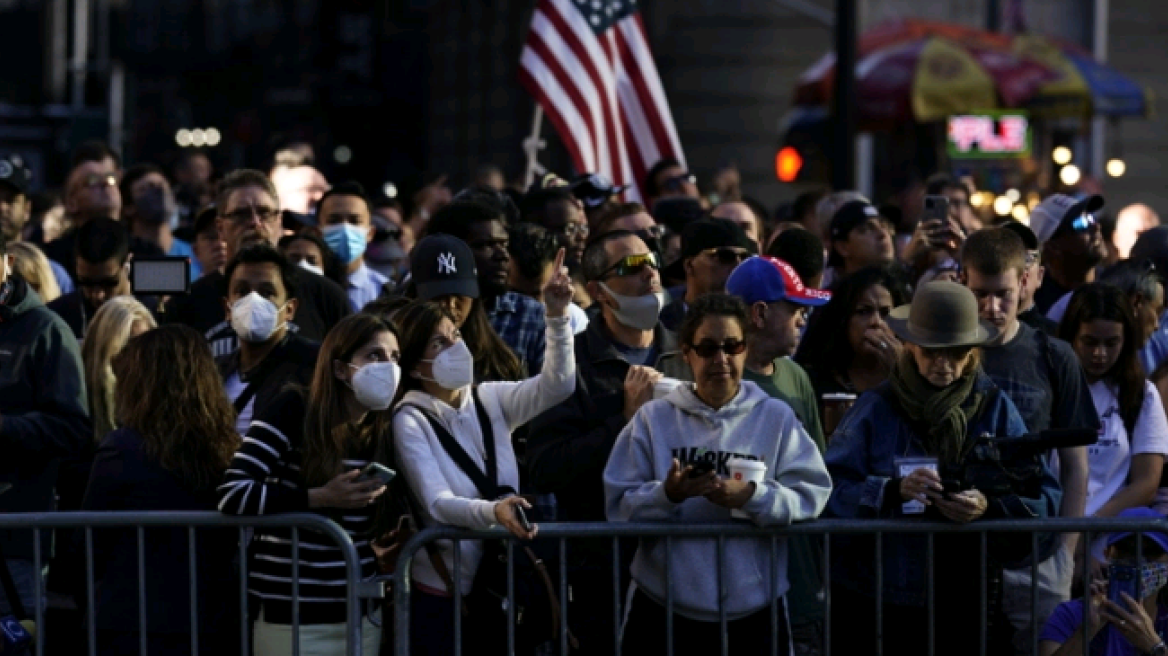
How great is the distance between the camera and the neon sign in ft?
81.0

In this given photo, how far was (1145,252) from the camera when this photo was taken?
34.6 ft

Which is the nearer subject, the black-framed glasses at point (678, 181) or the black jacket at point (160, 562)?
the black jacket at point (160, 562)

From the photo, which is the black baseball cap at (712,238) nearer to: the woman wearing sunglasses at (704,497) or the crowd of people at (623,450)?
the crowd of people at (623,450)

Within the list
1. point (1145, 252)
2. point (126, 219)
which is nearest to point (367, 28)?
point (126, 219)

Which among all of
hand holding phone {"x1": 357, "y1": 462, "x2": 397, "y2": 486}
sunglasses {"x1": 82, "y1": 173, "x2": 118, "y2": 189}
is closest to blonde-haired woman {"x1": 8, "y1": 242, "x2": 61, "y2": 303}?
sunglasses {"x1": 82, "y1": 173, "x2": 118, "y2": 189}

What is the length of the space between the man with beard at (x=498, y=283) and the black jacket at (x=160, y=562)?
163 cm

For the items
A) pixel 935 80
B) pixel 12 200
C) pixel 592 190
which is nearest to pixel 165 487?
pixel 592 190

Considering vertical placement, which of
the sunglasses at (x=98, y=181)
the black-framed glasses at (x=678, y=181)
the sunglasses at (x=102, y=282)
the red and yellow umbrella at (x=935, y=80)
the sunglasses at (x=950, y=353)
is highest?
the red and yellow umbrella at (x=935, y=80)

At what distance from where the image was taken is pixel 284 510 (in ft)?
23.1

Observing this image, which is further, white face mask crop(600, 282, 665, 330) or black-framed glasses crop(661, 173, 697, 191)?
black-framed glasses crop(661, 173, 697, 191)

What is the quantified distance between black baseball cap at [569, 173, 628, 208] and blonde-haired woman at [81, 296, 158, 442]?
3280 mm

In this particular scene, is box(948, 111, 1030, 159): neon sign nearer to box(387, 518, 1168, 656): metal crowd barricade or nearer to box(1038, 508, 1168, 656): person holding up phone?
box(1038, 508, 1168, 656): person holding up phone

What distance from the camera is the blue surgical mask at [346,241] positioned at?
434 inches

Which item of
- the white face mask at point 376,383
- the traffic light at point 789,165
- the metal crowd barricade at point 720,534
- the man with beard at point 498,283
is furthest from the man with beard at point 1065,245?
the traffic light at point 789,165
